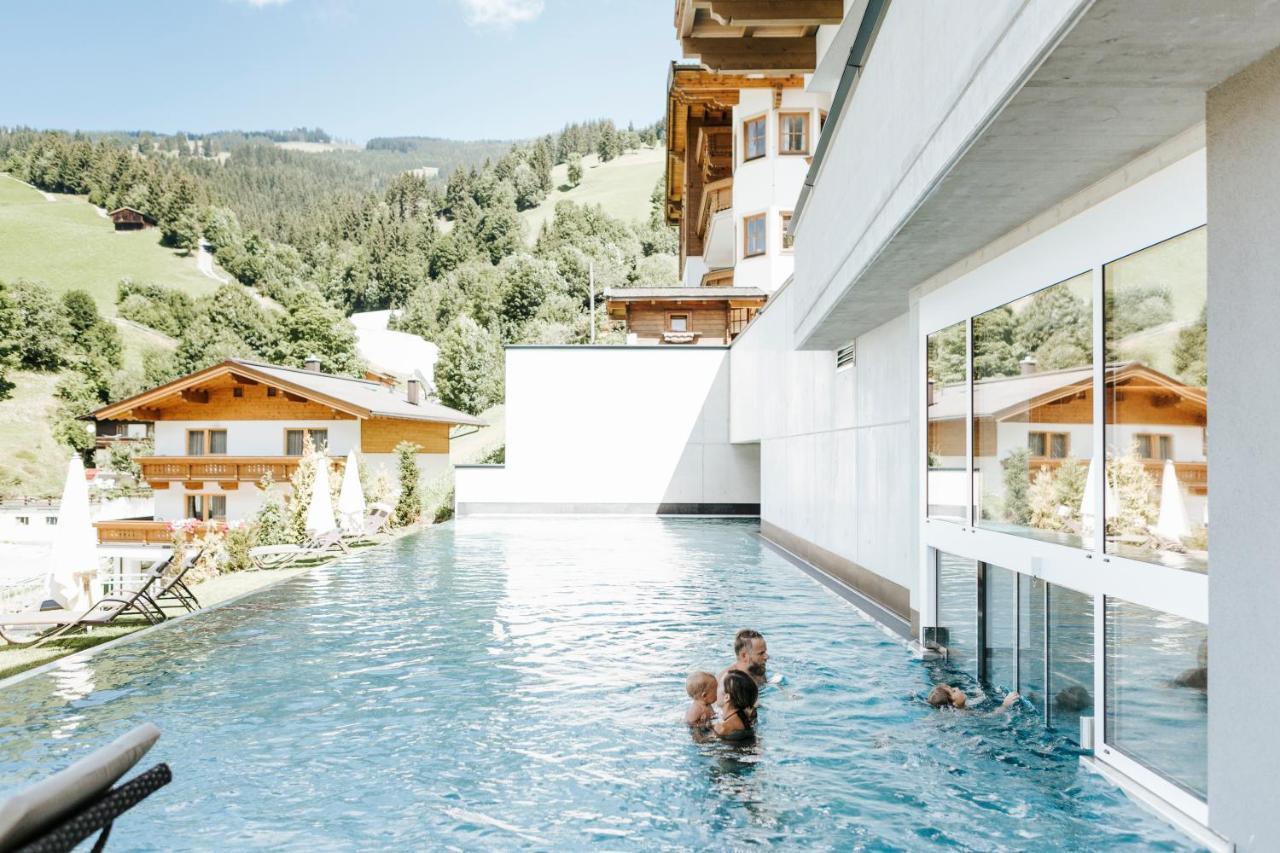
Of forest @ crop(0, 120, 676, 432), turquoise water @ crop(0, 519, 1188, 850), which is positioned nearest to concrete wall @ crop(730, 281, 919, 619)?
turquoise water @ crop(0, 519, 1188, 850)

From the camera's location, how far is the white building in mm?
3748

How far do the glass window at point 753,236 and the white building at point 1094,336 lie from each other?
1955 cm

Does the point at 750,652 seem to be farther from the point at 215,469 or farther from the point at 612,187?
the point at 612,187

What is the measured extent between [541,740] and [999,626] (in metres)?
3.61

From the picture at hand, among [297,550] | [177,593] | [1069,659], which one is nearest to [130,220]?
[297,550]

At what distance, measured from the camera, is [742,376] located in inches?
972

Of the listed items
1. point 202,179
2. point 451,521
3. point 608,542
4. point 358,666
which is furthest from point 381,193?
point 358,666

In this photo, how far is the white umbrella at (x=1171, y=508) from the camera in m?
4.50

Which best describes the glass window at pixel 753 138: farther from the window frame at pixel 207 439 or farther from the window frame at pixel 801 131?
the window frame at pixel 207 439

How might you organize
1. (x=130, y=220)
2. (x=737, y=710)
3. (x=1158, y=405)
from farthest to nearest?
1. (x=130, y=220)
2. (x=737, y=710)
3. (x=1158, y=405)

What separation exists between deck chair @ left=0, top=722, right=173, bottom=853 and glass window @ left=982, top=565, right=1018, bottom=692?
19.2 ft

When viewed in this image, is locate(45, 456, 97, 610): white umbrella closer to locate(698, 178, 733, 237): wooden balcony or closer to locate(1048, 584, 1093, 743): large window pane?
locate(1048, 584, 1093, 743): large window pane

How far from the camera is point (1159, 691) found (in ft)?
15.9

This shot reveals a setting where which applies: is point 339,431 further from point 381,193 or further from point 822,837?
point 381,193
